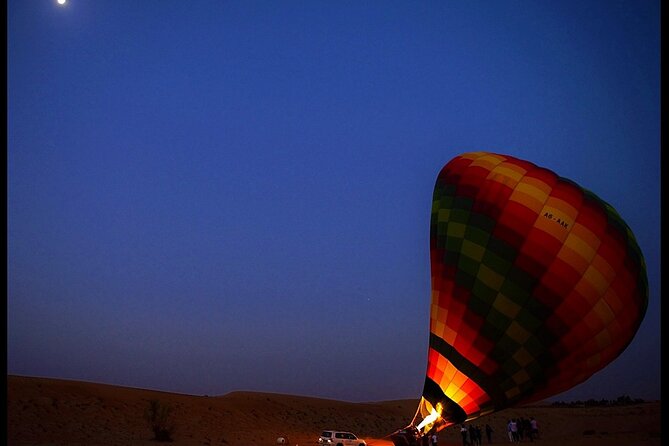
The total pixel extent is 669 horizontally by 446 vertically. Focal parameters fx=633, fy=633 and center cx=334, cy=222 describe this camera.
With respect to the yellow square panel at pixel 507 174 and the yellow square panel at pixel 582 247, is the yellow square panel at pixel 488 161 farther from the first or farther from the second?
the yellow square panel at pixel 582 247

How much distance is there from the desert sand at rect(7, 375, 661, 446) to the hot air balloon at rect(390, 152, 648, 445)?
9588 mm

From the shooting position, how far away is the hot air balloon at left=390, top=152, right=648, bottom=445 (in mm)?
15539

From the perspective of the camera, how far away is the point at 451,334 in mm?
16984

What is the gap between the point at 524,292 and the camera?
15.8 meters

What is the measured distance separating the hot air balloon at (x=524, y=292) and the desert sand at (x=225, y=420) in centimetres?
959

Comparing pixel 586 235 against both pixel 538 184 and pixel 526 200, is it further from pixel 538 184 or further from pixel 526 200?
pixel 538 184

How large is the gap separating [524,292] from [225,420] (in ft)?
78.4

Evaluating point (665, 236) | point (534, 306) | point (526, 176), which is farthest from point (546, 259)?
point (665, 236)

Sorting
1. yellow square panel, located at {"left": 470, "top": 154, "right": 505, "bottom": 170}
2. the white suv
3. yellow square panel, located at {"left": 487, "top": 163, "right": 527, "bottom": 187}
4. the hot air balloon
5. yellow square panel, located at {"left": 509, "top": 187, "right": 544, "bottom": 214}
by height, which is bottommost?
the white suv

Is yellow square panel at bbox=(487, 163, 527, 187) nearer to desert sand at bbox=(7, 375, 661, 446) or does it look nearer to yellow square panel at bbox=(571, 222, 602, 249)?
yellow square panel at bbox=(571, 222, 602, 249)

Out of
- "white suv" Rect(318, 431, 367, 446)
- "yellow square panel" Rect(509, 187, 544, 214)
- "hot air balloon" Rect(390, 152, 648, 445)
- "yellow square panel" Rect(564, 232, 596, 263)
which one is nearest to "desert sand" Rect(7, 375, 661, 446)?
"white suv" Rect(318, 431, 367, 446)

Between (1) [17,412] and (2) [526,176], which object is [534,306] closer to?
(2) [526,176]

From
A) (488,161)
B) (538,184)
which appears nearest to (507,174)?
(538,184)

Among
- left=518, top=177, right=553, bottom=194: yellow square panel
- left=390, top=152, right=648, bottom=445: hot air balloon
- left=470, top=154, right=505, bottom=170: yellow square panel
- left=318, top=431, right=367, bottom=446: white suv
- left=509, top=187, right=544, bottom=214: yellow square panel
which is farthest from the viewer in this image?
left=318, top=431, right=367, bottom=446: white suv
